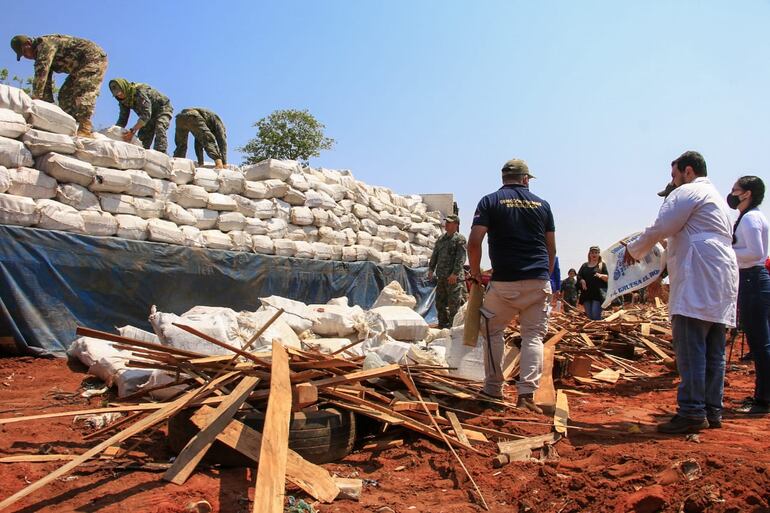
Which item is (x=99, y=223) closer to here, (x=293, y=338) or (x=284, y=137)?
(x=293, y=338)

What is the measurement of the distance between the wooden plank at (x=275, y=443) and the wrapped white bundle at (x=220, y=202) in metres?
5.23

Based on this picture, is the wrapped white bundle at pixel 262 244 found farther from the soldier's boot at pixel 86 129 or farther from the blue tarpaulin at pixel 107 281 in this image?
the soldier's boot at pixel 86 129

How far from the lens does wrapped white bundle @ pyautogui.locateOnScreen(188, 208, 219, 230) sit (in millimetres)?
7844

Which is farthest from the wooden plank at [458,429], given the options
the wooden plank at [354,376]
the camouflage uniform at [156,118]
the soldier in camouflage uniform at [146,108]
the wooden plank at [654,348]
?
the camouflage uniform at [156,118]

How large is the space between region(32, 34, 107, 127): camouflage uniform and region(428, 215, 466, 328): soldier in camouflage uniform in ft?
16.3

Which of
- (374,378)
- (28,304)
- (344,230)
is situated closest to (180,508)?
(374,378)

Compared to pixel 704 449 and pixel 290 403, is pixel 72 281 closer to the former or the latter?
pixel 290 403

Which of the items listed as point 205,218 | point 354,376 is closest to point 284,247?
point 205,218

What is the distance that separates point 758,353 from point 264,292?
6150 mm

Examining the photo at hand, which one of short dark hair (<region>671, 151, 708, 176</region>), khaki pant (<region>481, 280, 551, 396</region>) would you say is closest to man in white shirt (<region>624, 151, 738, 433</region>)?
short dark hair (<region>671, 151, 708, 176</region>)

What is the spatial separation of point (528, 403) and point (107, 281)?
487 cm

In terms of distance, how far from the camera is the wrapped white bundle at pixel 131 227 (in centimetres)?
686

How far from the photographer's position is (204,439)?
2633mm

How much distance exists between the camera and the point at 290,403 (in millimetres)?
2742
